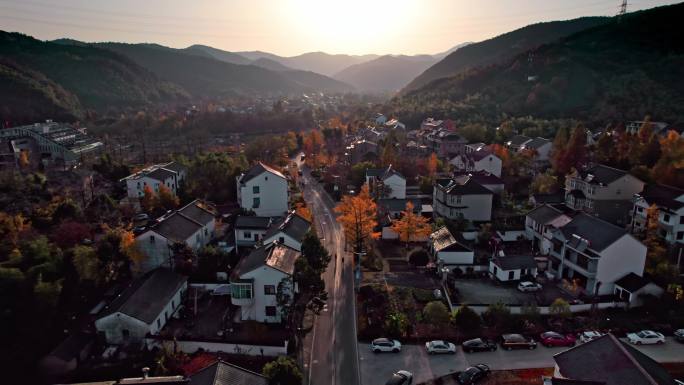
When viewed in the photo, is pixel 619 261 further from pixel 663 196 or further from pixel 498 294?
pixel 663 196

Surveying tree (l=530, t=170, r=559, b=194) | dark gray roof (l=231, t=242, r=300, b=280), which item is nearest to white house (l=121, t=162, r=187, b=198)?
dark gray roof (l=231, t=242, r=300, b=280)

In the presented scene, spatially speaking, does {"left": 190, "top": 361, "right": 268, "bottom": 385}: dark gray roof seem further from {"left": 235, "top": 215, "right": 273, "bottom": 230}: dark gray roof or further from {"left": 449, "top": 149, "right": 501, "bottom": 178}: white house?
{"left": 449, "top": 149, "right": 501, "bottom": 178}: white house

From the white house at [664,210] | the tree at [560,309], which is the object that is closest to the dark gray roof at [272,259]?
the tree at [560,309]

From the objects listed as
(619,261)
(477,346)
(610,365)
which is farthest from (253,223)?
(619,261)

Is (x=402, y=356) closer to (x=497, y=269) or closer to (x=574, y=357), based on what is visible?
(x=574, y=357)

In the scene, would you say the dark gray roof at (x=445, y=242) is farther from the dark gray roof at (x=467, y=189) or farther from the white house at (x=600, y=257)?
the white house at (x=600, y=257)

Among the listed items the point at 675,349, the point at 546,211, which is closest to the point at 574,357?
the point at 675,349

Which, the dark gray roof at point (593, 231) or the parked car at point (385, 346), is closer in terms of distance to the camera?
the parked car at point (385, 346)

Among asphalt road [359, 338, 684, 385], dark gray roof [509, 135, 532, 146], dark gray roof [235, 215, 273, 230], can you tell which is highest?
dark gray roof [509, 135, 532, 146]
